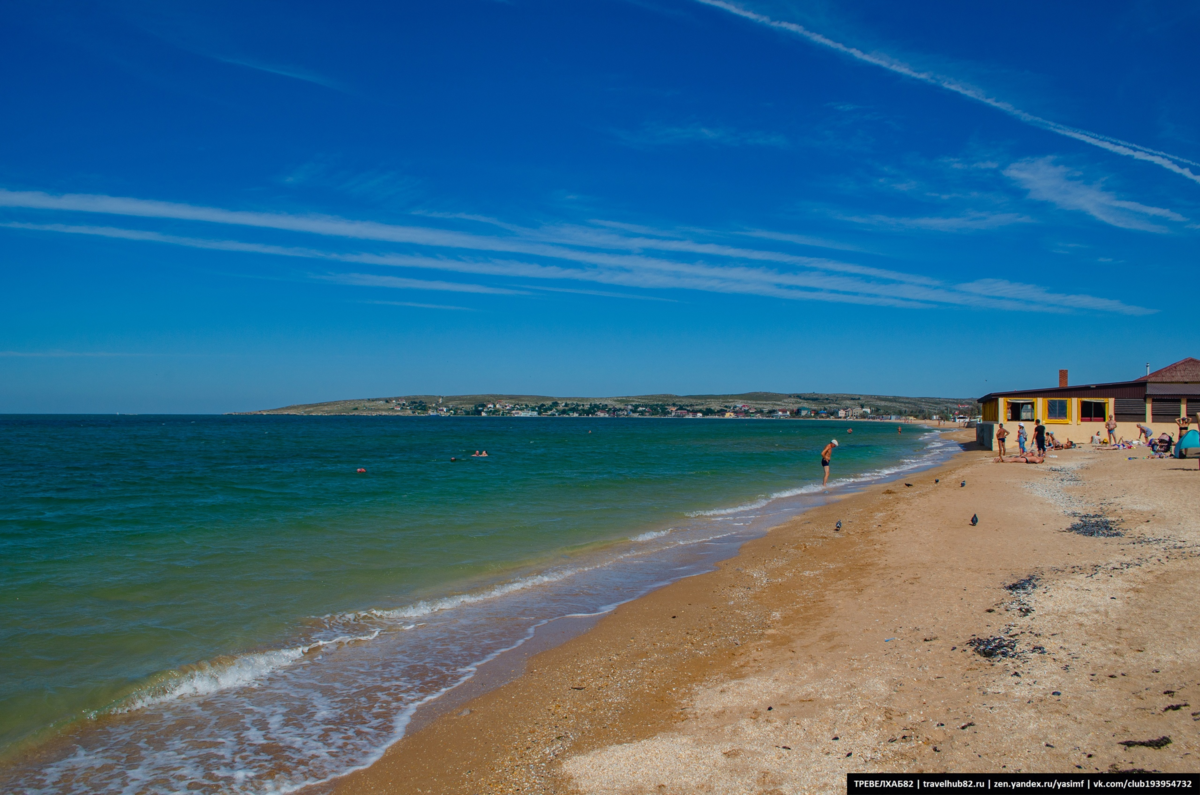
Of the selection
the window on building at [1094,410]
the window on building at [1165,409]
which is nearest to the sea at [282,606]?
the window on building at [1094,410]

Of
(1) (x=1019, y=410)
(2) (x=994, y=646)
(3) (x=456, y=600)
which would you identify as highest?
(1) (x=1019, y=410)

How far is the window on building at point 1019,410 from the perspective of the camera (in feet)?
117

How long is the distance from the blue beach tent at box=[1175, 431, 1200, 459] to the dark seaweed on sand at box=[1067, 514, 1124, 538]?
11334mm

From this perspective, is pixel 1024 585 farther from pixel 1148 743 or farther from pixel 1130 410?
pixel 1130 410

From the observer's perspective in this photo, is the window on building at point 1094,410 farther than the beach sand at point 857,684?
Yes

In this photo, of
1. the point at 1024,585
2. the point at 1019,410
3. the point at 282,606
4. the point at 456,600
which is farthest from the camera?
the point at 1019,410

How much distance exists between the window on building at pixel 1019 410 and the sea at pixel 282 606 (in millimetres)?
19330

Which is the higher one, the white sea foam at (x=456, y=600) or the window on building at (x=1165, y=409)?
the window on building at (x=1165, y=409)

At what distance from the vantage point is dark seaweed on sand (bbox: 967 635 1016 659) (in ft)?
18.3

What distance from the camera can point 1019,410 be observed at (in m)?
36.0

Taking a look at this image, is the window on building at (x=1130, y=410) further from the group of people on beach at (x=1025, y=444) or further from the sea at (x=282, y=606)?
the sea at (x=282, y=606)

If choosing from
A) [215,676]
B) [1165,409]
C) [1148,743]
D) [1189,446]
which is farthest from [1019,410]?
[215,676]

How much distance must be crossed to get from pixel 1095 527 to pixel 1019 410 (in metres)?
29.0

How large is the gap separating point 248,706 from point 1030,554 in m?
10.1
